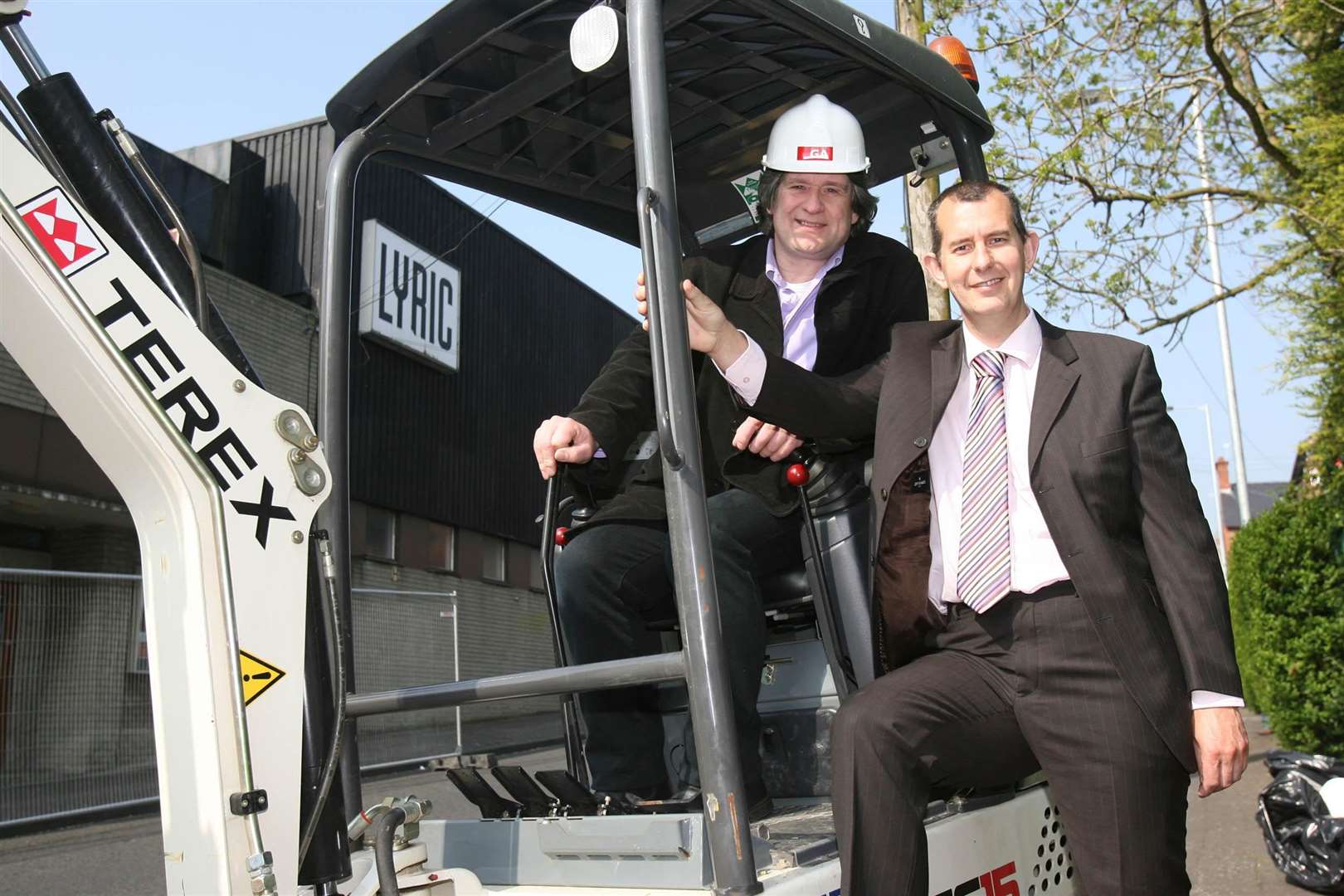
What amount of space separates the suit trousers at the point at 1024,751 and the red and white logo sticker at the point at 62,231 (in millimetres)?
1540

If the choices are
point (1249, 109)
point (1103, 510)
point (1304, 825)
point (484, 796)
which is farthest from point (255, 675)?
point (1249, 109)

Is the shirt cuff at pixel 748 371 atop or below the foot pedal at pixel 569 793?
atop

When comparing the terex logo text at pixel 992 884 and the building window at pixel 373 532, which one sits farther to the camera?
the building window at pixel 373 532

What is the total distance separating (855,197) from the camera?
3.22 metres

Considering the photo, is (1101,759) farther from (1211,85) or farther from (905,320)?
(1211,85)

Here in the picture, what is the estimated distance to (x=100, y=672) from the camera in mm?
9141

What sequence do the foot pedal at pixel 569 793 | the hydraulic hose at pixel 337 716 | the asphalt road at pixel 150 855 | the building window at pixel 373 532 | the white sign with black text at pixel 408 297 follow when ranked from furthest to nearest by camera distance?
1. the building window at pixel 373 532
2. the white sign with black text at pixel 408 297
3. the asphalt road at pixel 150 855
4. the foot pedal at pixel 569 793
5. the hydraulic hose at pixel 337 716

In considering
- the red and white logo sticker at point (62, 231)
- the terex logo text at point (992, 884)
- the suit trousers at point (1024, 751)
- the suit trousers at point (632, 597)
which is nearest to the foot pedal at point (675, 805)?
the suit trousers at point (632, 597)

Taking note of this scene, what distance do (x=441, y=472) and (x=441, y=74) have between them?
17.2 metres

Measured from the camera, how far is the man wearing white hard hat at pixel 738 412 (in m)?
2.96

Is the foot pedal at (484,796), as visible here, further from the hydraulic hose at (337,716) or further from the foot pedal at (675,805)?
the hydraulic hose at (337,716)

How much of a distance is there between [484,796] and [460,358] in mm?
17714

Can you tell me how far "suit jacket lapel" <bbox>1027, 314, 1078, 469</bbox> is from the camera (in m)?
2.38

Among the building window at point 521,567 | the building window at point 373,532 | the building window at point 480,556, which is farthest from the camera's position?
the building window at point 521,567
